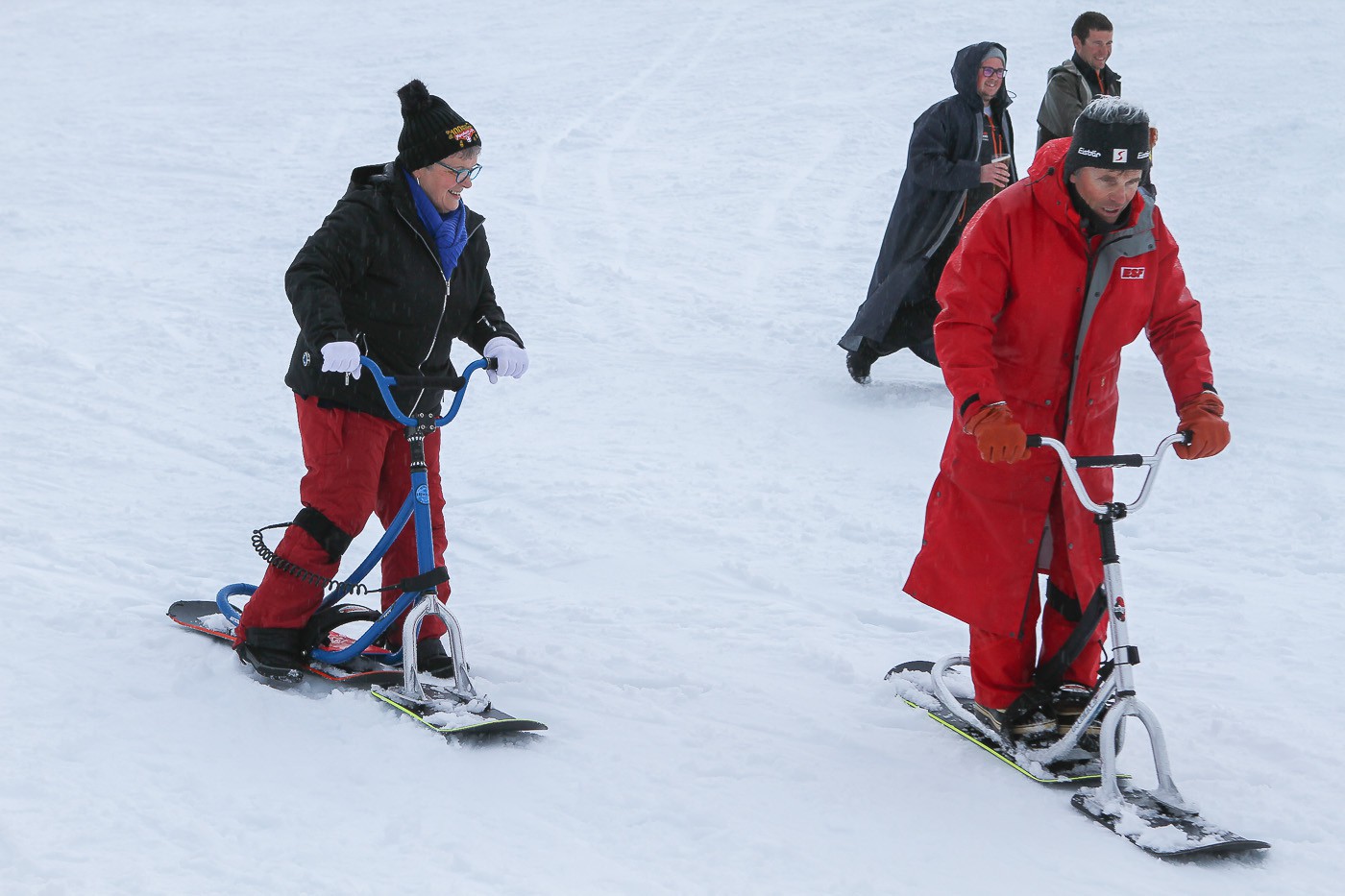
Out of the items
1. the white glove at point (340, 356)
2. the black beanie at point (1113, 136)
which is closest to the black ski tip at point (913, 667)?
the black beanie at point (1113, 136)

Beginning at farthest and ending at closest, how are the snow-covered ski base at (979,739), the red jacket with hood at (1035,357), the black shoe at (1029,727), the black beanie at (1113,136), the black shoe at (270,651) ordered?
the black shoe at (270,651) < the black shoe at (1029,727) < the snow-covered ski base at (979,739) < the red jacket with hood at (1035,357) < the black beanie at (1113,136)

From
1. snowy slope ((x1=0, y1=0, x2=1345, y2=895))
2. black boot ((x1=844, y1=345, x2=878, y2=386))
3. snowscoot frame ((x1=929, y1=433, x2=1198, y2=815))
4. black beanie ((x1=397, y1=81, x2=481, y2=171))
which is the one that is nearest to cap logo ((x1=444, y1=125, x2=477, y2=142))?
black beanie ((x1=397, y1=81, x2=481, y2=171))

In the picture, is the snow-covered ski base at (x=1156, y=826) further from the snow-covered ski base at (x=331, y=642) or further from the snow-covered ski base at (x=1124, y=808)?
the snow-covered ski base at (x=331, y=642)

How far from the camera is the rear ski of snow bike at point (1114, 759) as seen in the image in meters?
3.29

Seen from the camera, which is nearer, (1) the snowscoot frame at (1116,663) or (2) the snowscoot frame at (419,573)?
(1) the snowscoot frame at (1116,663)

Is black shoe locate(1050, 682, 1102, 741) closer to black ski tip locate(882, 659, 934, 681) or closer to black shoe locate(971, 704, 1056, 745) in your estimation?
black shoe locate(971, 704, 1056, 745)

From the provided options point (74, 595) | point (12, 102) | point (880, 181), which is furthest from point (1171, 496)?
point (12, 102)

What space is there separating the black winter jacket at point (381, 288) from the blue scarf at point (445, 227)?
0.06 feet

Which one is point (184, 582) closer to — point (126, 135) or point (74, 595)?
point (74, 595)

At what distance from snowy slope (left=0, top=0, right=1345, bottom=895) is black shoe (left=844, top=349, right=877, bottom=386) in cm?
9

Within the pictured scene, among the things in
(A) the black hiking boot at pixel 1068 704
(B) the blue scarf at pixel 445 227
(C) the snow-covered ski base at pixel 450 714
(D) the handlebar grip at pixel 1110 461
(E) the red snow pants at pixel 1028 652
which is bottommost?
(C) the snow-covered ski base at pixel 450 714

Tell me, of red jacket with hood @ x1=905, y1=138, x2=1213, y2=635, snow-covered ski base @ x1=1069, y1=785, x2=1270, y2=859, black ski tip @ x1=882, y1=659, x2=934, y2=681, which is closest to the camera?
snow-covered ski base @ x1=1069, y1=785, x2=1270, y2=859

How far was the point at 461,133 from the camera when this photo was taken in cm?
395

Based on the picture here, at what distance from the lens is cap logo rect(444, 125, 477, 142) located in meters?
3.93
